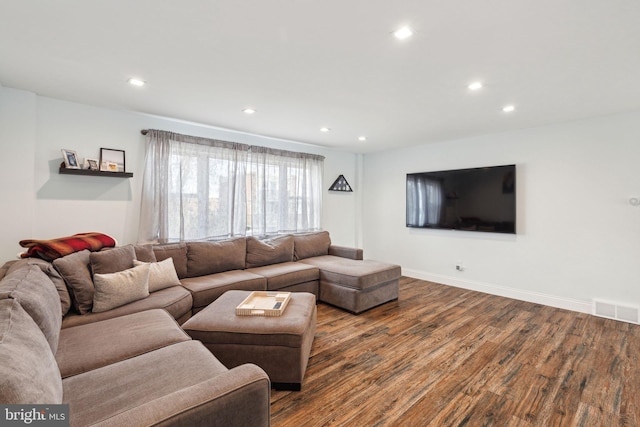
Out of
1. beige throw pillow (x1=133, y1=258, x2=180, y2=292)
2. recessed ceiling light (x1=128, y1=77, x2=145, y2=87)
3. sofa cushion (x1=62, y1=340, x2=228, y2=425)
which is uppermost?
recessed ceiling light (x1=128, y1=77, x2=145, y2=87)

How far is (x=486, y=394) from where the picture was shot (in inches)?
78.4

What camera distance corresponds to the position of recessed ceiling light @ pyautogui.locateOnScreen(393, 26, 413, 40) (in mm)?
1719

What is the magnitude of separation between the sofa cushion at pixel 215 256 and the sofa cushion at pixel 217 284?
8cm

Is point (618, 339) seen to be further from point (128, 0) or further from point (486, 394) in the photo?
point (128, 0)

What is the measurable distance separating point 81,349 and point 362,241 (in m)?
4.91

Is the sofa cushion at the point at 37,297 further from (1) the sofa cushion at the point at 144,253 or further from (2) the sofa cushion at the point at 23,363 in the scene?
(1) the sofa cushion at the point at 144,253

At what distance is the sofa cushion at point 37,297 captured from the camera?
1.40 meters

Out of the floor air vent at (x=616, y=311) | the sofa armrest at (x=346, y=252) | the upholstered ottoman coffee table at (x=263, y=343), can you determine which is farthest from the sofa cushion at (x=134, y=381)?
the floor air vent at (x=616, y=311)

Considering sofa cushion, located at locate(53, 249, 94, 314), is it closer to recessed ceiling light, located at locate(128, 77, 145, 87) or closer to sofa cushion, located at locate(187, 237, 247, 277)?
sofa cushion, located at locate(187, 237, 247, 277)

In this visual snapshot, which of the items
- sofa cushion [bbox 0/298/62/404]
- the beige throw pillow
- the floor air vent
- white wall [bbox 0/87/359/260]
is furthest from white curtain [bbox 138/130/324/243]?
the floor air vent

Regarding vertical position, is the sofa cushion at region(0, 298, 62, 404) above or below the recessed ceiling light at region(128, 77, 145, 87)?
below

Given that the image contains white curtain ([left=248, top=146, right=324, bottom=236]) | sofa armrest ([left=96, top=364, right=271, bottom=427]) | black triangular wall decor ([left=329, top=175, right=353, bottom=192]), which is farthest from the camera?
black triangular wall decor ([left=329, top=175, right=353, bottom=192])

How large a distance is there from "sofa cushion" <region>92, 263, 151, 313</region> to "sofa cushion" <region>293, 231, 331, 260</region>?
2166mm

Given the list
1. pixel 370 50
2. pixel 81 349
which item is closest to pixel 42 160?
pixel 81 349
